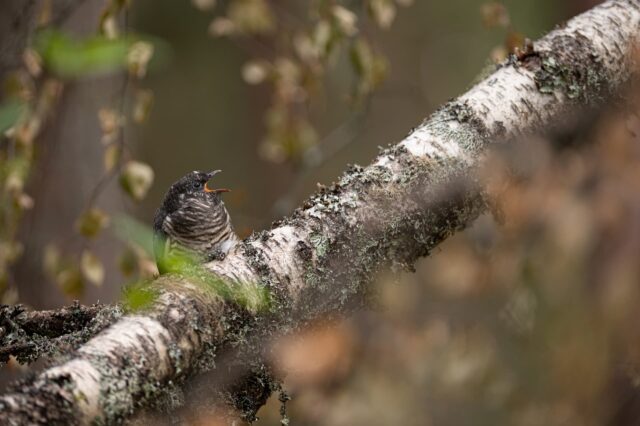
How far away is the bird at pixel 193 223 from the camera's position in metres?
2.46

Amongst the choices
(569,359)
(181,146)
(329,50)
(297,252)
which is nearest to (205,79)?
(181,146)

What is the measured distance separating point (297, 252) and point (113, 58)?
1017 millimetres

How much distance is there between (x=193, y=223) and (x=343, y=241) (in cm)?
81

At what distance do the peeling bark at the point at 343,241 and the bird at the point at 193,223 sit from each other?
0.52 metres

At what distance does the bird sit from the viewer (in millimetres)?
2463

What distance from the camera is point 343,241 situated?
191 centimetres

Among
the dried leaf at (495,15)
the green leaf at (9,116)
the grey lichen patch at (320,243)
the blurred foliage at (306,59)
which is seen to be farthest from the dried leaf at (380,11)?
the green leaf at (9,116)

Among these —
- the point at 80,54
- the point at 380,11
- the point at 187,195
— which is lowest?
the point at 80,54

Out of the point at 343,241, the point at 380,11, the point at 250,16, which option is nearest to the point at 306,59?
the point at 250,16

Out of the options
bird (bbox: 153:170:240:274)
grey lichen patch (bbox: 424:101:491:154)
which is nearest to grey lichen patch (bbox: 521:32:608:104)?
grey lichen patch (bbox: 424:101:491:154)

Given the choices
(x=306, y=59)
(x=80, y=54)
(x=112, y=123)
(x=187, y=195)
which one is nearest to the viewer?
(x=80, y=54)

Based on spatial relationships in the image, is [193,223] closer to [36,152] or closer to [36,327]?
[36,327]

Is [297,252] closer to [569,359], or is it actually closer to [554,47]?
[554,47]

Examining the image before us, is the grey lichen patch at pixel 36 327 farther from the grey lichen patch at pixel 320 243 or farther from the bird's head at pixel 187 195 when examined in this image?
the bird's head at pixel 187 195
